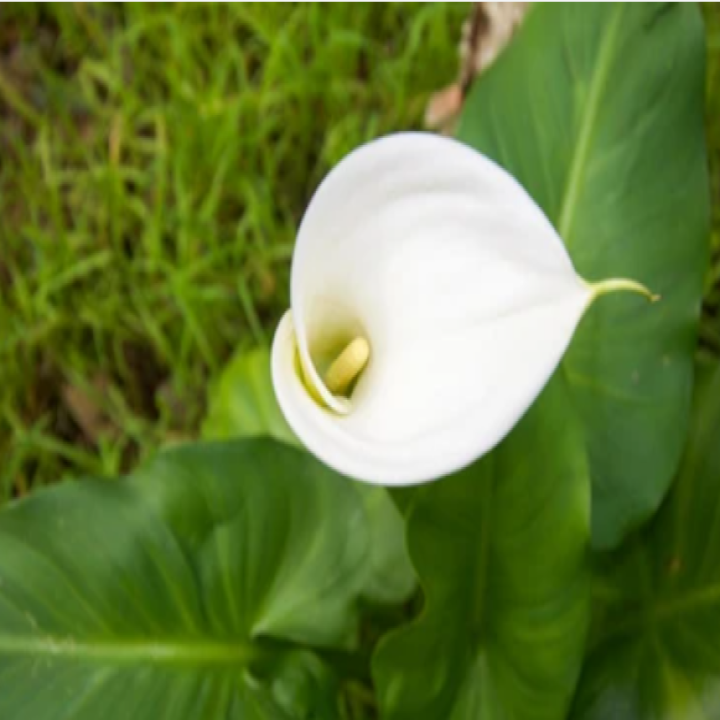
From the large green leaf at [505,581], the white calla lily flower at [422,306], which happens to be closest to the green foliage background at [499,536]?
the large green leaf at [505,581]

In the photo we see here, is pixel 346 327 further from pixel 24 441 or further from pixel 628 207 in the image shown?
pixel 24 441

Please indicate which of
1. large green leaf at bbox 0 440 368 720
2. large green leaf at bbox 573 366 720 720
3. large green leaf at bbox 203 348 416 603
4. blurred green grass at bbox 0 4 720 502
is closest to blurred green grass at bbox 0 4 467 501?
blurred green grass at bbox 0 4 720 502

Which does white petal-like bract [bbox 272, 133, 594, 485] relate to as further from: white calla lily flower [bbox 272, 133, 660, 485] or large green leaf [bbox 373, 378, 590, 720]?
large green leaf [bbox 373, 378, 590, 720]

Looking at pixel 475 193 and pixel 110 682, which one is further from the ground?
pixel 475 193

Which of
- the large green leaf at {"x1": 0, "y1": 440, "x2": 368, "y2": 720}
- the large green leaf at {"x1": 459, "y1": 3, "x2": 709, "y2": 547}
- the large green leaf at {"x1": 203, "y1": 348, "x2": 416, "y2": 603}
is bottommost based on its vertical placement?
the large green leaf at {"x1": 203, "y1": 348, "x2": 416, "y2": 603}

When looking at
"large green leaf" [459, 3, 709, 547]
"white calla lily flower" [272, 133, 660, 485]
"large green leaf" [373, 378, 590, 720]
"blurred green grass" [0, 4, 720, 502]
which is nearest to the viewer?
"white calla lily flower" [272, 133, 660, 485]

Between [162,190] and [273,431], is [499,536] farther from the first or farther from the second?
[162,190]

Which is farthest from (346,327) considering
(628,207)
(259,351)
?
(259,351)
